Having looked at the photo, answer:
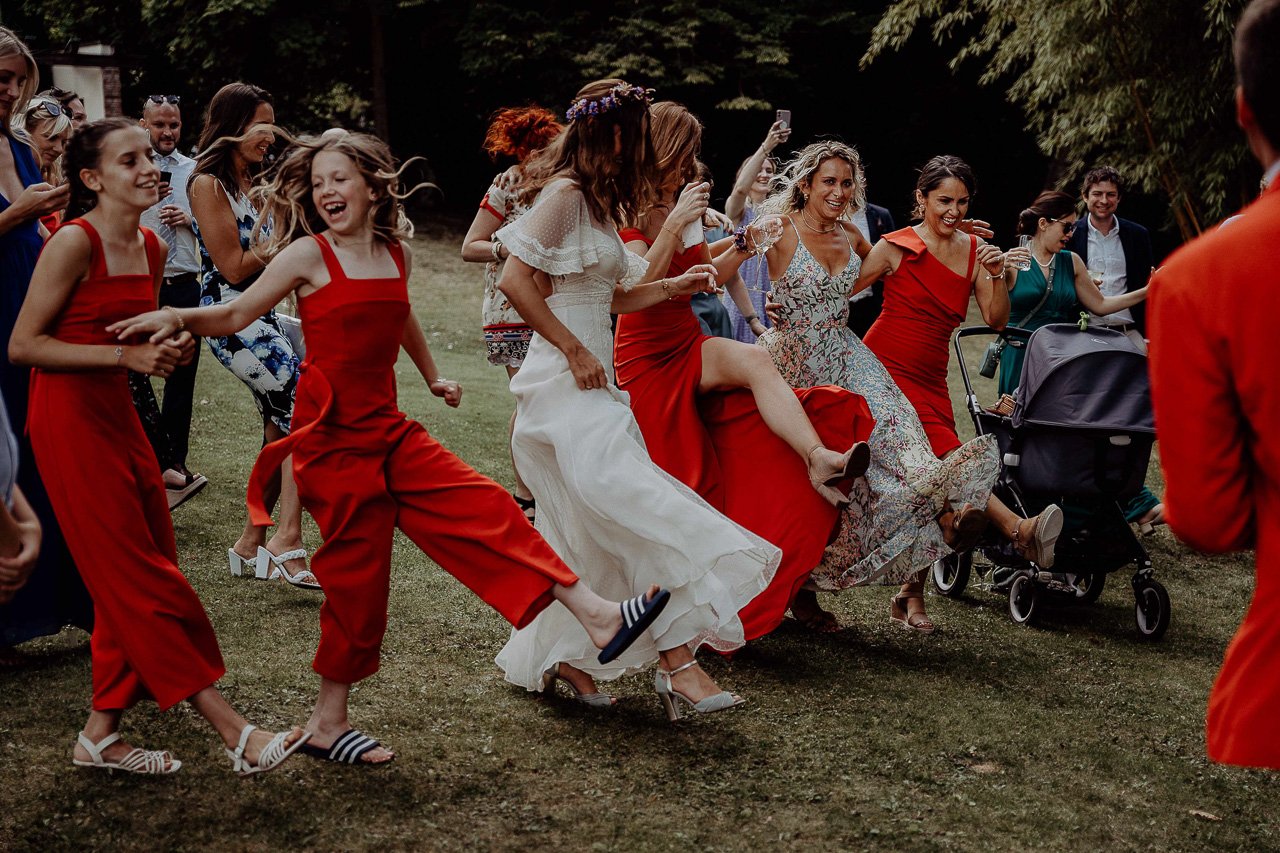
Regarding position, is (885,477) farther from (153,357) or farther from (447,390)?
(153,357)

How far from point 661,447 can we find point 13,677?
2501mm

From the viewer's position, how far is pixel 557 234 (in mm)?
4320

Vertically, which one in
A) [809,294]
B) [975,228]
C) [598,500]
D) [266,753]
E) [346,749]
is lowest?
[346,749]

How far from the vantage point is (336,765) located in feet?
12.8

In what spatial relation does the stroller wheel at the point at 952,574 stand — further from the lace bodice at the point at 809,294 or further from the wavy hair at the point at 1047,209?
the wavy hair at the point at 1047,209

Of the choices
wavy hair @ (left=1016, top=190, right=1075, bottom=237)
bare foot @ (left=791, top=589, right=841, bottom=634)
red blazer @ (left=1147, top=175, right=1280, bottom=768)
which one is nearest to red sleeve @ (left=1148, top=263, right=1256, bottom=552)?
red blazer @ (left=1147, top=175, right=1280, bottom=768)

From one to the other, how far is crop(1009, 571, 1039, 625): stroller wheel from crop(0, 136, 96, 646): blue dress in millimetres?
4001

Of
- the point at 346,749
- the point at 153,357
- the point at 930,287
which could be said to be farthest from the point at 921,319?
the point at 153,357

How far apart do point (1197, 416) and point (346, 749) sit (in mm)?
2719

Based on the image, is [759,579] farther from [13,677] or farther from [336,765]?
[13,677]

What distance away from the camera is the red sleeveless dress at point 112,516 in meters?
3.58

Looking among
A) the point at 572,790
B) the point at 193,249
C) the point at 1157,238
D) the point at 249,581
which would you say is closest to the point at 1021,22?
the point at 1157,238

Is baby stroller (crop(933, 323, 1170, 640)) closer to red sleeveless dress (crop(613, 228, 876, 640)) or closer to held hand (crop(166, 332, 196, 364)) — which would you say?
red sleeveless dress (crop(613, 228, 876, 640))

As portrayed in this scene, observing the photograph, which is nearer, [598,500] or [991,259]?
[598,500]
